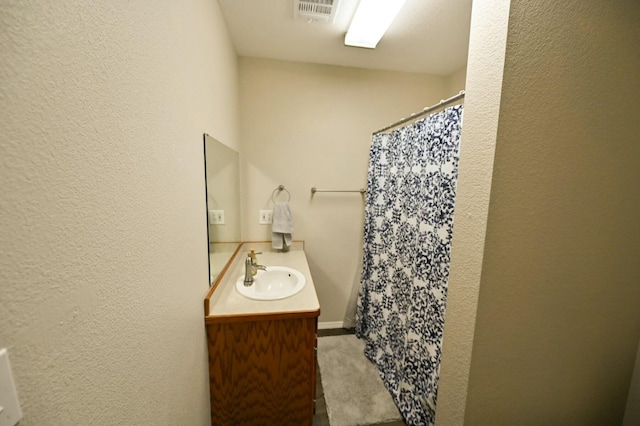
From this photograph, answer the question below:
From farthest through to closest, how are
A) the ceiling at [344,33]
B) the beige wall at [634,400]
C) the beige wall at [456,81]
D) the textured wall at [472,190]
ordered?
the beige wall at [456,81]
the ceiling at [344,33]
the beige wall at [634,400]
the textured wall at [472,190]

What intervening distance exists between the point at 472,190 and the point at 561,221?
1.01 feet

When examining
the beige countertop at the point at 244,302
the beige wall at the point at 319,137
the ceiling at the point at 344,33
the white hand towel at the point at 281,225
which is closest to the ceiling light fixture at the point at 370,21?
the ceiling at the point at 344,33

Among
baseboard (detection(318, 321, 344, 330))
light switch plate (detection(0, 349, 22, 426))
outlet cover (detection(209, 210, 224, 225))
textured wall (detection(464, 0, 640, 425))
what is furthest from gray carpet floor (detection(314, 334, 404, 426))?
light switch plate (detection(0, 349, 22, 426))

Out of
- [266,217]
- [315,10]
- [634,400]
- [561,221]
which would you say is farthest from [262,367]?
[315,10]

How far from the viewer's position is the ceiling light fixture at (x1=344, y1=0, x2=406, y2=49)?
Answer: 119cm

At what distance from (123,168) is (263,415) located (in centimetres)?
141

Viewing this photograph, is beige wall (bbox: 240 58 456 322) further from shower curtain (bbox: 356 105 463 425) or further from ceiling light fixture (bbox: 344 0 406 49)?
ceiling light fixture (bbox: 344 0 406 49)

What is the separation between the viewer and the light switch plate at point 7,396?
0.27 metres

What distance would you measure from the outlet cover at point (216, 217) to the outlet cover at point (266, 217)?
2.13 ft

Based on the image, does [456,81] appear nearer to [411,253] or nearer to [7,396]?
[411,253]

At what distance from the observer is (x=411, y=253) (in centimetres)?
139

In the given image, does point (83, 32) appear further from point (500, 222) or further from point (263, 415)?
point (263, 415)

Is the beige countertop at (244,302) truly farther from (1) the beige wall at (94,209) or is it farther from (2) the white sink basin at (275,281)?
(1) the beige wall at (94,209)

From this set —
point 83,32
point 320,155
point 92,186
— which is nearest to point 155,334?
point 92,186
